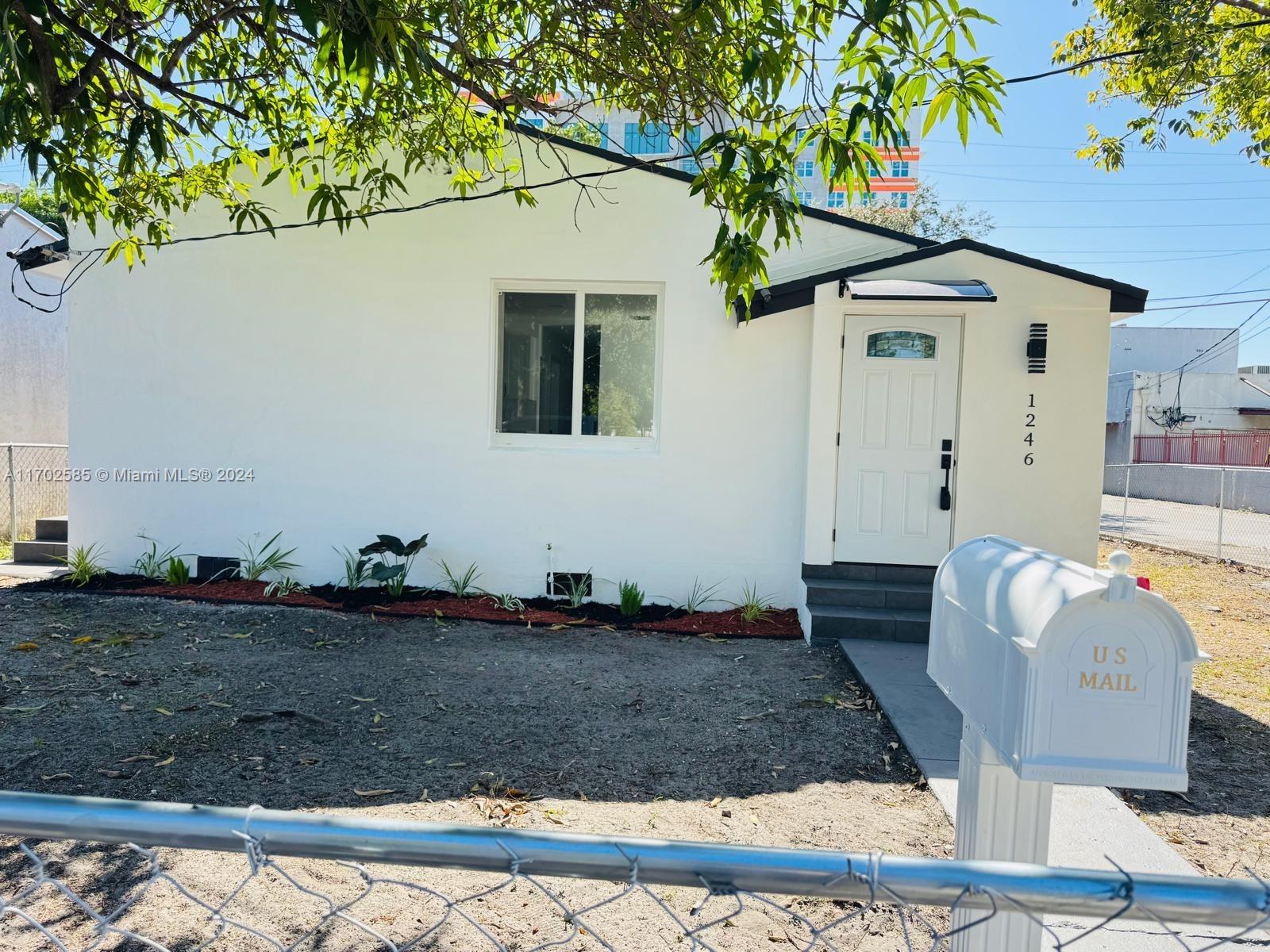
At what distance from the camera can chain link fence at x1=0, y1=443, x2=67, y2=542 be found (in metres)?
10.1

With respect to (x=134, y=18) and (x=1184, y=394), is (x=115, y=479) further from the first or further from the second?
(x=1184, y=394)

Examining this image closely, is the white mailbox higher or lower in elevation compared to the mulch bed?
higher

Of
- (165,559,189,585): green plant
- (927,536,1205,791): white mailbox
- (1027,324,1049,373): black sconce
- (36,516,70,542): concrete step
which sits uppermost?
(1027,324,1049,373): black sconce

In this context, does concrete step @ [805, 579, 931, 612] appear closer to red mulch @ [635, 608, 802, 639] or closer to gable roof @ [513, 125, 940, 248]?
red mulch @ [635, 608, 802, 639]

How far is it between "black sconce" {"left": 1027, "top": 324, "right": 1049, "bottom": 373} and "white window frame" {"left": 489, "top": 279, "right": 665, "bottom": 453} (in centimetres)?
313

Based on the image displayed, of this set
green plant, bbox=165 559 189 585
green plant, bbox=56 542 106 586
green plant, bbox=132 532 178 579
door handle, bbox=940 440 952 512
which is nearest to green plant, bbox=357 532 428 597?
green plant, bbox=165 559 189 585

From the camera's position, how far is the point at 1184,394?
36.2m

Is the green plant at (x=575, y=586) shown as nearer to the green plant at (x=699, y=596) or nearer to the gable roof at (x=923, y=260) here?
the green plant at (x=699, y=596)

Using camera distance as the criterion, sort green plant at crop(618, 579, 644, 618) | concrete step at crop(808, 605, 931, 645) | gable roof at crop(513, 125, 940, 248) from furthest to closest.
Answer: green plant at crop(618, 579, 644, 618), gable roof at crop(513, 125, 940, 248), concrete step at crop(808, 605, 931, 645)

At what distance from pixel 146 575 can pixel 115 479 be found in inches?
39.4

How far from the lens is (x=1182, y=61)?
25.7ft

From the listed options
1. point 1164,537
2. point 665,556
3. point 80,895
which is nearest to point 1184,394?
point 1164,537

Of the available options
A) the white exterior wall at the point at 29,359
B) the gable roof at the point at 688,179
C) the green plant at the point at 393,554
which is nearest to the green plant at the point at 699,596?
the green plant at the point at 393,554

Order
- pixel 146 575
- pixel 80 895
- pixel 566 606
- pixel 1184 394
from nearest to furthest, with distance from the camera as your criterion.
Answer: pixel 80 895
pixel 566 606
pixel 146 575
pixel 1184 394
